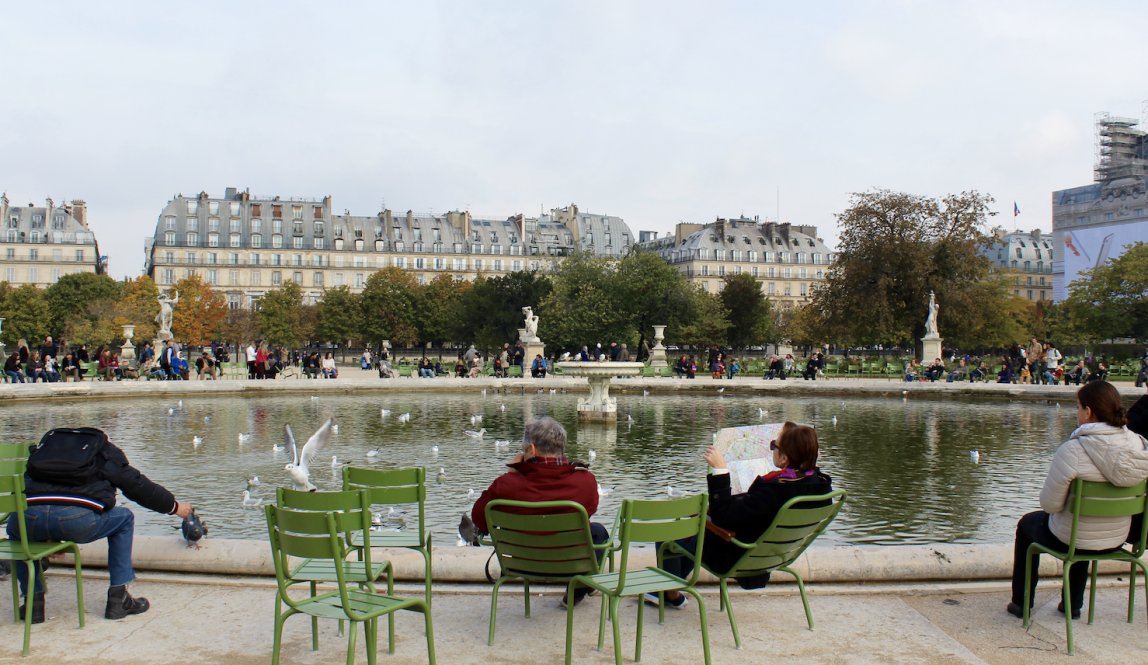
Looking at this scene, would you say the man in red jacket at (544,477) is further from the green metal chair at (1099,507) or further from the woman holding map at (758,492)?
the green metal chair at (1099,507)

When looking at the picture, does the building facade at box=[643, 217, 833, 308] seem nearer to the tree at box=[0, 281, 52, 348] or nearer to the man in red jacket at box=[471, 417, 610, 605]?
the tree at box=[0, 281, 52, 348]

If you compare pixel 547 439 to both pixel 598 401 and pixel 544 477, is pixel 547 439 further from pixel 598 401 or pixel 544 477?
pixel 598 401

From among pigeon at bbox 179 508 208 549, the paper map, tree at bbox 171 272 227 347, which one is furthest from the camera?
tree at bbox 171 272 227 347

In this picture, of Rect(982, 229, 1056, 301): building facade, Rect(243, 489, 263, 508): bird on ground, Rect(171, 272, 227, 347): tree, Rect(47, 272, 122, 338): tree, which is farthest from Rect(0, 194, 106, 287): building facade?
Rect(982, 229, 1056, 301): building facade

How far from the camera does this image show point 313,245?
8294cm

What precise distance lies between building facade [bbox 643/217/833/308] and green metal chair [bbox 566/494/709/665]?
82.1 metres

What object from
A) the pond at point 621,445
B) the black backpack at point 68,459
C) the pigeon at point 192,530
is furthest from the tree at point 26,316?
the black backpack at point 68,459

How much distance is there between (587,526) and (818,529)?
4.17 ft

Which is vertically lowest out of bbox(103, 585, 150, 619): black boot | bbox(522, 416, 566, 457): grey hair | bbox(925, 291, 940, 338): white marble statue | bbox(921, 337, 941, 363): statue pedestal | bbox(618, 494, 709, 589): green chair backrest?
bbox(103, 585, 150, 619): black boot

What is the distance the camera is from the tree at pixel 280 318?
63.2m

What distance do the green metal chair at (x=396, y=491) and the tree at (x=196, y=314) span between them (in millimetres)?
66104

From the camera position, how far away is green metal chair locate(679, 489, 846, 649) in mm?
3949

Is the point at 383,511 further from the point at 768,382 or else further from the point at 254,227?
the point at 254,227

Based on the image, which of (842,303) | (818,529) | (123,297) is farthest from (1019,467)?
(123,297)
